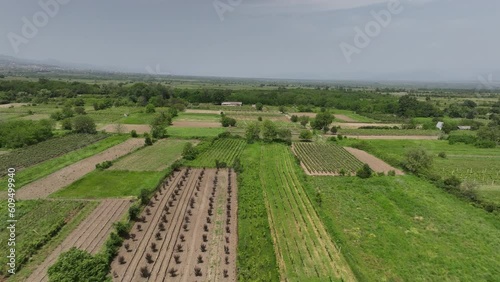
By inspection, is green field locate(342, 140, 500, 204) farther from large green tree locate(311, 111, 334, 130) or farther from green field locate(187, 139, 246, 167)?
green field locate(187, 139, 246, 167)

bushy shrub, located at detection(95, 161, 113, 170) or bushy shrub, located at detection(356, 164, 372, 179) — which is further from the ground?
bushy shrub, located at detection(356, 164, 372, 179)

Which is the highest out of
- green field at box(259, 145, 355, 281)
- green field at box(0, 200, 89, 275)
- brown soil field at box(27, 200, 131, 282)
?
green field at box(259, 145, 355, 281)

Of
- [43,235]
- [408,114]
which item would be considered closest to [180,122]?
[43,235]

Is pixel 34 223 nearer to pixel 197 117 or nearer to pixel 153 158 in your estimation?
pixel 153 158

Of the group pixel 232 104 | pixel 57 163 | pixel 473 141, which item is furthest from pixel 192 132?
pixel 473 141

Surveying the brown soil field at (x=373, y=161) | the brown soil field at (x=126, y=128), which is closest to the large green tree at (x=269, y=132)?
the brown soil field at (x=373, y=161)

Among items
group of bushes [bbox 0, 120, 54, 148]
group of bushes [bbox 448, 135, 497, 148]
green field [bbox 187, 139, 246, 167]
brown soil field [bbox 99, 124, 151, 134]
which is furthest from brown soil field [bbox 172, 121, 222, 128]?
group of bushes [bbox 448, 135, 497, 148]

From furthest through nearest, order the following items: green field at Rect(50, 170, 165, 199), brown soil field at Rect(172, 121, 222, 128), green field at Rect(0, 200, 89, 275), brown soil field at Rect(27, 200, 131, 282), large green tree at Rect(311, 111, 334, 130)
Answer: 1. brown soil field at Rect(172, 121, 222, 128)
2. large green tree at Rect(311, 111, 334, 130)
3. green field at Rect(50, 170, 165, 199)
4. green field at Rect(0, 200, 89, 275)
5. brown soil field at Rect(27, 200, 131, 282)

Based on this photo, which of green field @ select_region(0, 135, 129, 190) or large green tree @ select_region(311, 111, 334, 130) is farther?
large green tree @ select_region(311, 111, 334, 130)
